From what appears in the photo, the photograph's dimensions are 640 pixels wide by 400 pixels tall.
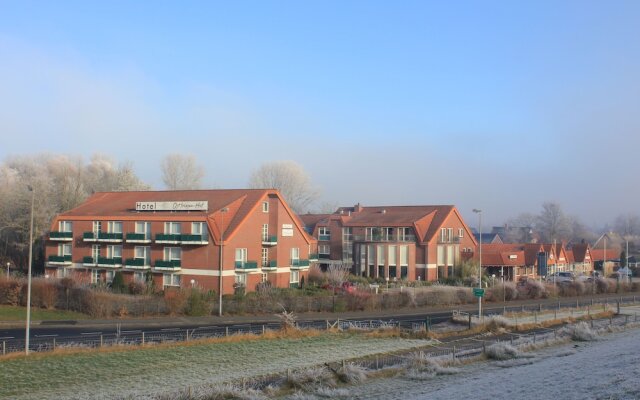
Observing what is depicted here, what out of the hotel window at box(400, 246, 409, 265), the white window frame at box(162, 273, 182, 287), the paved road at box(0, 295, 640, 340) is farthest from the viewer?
the hotel window at box(400, 246, 409, 265)

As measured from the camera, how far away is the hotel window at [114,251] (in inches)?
2445

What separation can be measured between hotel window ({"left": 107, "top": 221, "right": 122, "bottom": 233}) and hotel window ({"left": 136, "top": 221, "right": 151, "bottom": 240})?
91.1 inches

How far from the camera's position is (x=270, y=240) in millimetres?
63125

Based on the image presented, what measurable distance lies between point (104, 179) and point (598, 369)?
3095 inches

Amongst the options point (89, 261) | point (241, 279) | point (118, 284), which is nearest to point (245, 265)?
point (241, 279)

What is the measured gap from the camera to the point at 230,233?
190 feet

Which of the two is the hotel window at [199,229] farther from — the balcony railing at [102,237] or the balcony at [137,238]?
the balcony railing at [102,237]

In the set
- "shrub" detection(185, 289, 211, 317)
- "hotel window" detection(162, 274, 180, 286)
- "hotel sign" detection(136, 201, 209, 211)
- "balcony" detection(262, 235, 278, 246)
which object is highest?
"hotel sign" detection(136, 201, 209, 211)

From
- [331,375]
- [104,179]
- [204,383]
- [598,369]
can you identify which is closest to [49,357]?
[204,383]

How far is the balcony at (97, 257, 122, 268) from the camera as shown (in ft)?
200

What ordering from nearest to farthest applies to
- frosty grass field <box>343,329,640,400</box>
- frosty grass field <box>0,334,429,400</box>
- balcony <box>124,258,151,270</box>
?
frosty grass field <box>343,329,640,400</box> < frosty grass field <box>0,334,429,400</box> < balcony <box>124,258,151,270</box>

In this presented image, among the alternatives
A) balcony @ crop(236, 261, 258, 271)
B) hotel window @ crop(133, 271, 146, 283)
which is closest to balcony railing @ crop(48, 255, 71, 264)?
hotel window @ crop(133, 271, 146, 283)

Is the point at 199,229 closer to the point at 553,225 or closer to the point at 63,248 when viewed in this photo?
the point at 63,248

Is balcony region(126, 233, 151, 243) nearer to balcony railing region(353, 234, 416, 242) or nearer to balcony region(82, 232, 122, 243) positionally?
balcony region(82, 232, 122, 243)
